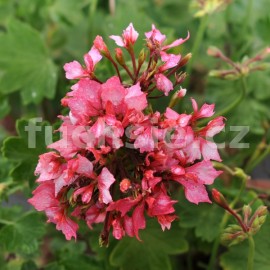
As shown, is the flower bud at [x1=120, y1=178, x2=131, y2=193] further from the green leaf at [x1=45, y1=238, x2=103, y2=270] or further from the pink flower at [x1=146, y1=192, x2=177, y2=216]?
the green leaf at [x1=45, y1=238, x2=103, y2=270]

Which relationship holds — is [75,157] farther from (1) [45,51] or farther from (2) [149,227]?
(1) [45,51]

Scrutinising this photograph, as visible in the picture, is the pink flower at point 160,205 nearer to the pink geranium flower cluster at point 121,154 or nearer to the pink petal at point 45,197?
the pink geranium flower cluster at point 121,154

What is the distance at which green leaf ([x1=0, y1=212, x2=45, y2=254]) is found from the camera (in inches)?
32.7

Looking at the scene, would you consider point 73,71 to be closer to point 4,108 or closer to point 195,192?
point 195,192

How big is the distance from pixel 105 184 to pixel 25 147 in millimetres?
247

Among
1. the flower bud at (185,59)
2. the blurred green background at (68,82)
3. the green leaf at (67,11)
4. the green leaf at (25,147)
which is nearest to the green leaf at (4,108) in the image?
the blurred green background at (68,82)

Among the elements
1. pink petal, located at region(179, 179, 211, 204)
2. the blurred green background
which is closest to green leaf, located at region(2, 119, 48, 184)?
the blurred green background

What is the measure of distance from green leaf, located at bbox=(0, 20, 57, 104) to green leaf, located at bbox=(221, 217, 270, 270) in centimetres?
40

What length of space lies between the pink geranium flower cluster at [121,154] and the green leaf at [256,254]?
0.76 feet

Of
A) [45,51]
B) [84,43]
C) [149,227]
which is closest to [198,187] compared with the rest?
[149,227]

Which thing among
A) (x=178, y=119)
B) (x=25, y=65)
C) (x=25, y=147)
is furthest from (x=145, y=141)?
(x=25, y=65)

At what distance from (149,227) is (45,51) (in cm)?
39

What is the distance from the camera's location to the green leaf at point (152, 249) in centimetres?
87

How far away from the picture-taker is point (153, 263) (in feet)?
2.88
